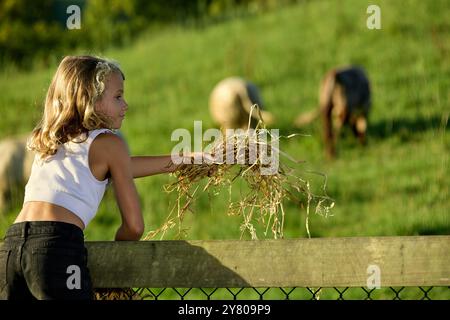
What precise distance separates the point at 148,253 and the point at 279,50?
16.2 meters

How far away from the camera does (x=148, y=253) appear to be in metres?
3.69

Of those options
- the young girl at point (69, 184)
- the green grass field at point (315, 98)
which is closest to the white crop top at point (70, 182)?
the young girl at point (69, 184)

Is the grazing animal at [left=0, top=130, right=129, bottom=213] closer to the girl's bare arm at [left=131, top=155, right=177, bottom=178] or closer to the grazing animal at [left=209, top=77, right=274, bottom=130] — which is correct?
the grazing animal at [left=209, top=77, right=274, bottom=130]

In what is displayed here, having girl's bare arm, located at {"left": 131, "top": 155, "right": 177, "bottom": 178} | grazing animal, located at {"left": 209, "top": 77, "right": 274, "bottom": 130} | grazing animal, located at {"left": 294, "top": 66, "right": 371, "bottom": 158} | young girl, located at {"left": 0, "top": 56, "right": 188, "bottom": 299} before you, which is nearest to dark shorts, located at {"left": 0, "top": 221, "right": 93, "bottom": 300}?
young girl, located at {"left": 0, "top": 56, "right": 188, "bottom": 299}

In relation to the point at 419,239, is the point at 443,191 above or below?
below

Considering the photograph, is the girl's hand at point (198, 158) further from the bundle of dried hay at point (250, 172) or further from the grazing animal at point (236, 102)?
the grazing animal at point (236, 102)

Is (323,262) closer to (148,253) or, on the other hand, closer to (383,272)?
(383,272)

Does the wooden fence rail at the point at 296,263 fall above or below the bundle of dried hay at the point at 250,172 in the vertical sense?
below

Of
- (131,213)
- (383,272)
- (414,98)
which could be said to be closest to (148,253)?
(131,213)

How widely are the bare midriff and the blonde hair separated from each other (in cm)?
21

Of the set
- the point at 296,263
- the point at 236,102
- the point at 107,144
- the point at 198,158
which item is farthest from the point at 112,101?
the point at 236,102

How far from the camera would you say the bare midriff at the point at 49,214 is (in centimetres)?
346

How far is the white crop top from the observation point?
350 cm
